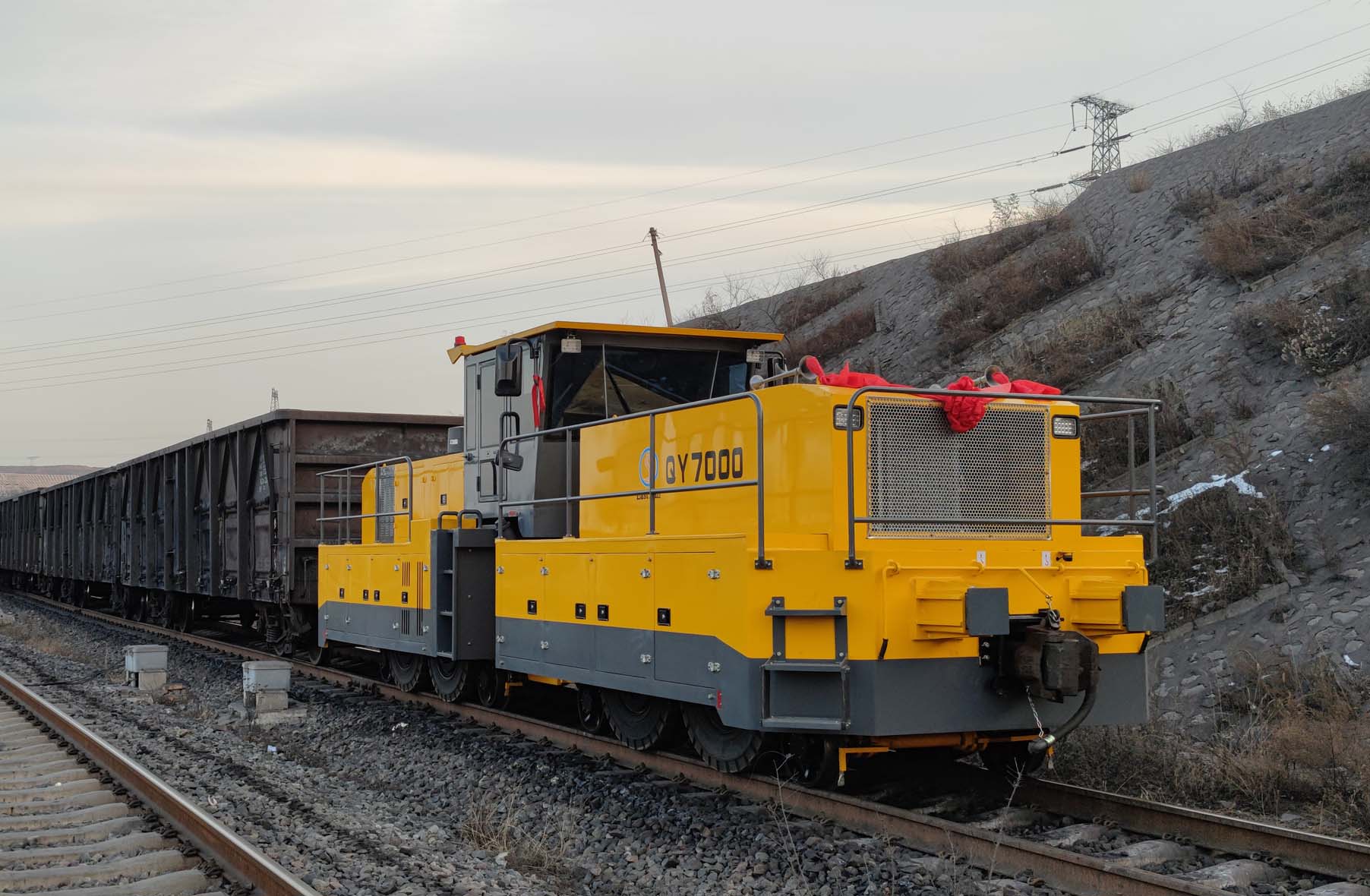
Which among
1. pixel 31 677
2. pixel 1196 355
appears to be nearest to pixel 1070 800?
pixel 1196 355

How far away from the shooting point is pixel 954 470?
703cm

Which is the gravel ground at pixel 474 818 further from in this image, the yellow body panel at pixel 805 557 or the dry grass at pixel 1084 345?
the dry grass at pixel 1084 345

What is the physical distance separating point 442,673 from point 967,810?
221 inches

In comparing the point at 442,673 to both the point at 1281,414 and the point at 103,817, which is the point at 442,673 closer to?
the point at 103,817

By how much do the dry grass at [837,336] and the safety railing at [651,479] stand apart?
16009mm

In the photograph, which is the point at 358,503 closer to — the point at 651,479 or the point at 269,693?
the point at 269,693

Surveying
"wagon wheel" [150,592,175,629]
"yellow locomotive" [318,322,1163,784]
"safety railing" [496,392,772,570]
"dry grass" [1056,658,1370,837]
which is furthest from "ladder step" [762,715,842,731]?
"wagon wheel" [150,592,175,629]

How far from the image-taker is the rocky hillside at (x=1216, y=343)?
419 inches

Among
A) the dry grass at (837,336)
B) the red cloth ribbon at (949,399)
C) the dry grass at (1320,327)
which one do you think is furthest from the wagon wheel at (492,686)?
the dry grass at (837,336)

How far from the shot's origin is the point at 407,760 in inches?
362

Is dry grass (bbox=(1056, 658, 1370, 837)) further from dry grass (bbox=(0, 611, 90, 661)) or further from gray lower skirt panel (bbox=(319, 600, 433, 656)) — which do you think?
dry grass (bbox=(0, 611, 90, 661))

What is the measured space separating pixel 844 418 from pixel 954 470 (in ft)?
2.75

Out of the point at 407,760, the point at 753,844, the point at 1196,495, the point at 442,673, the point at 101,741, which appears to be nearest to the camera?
the point at 753,844

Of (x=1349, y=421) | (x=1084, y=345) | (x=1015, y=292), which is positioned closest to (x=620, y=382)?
(x=1349, y=421)
